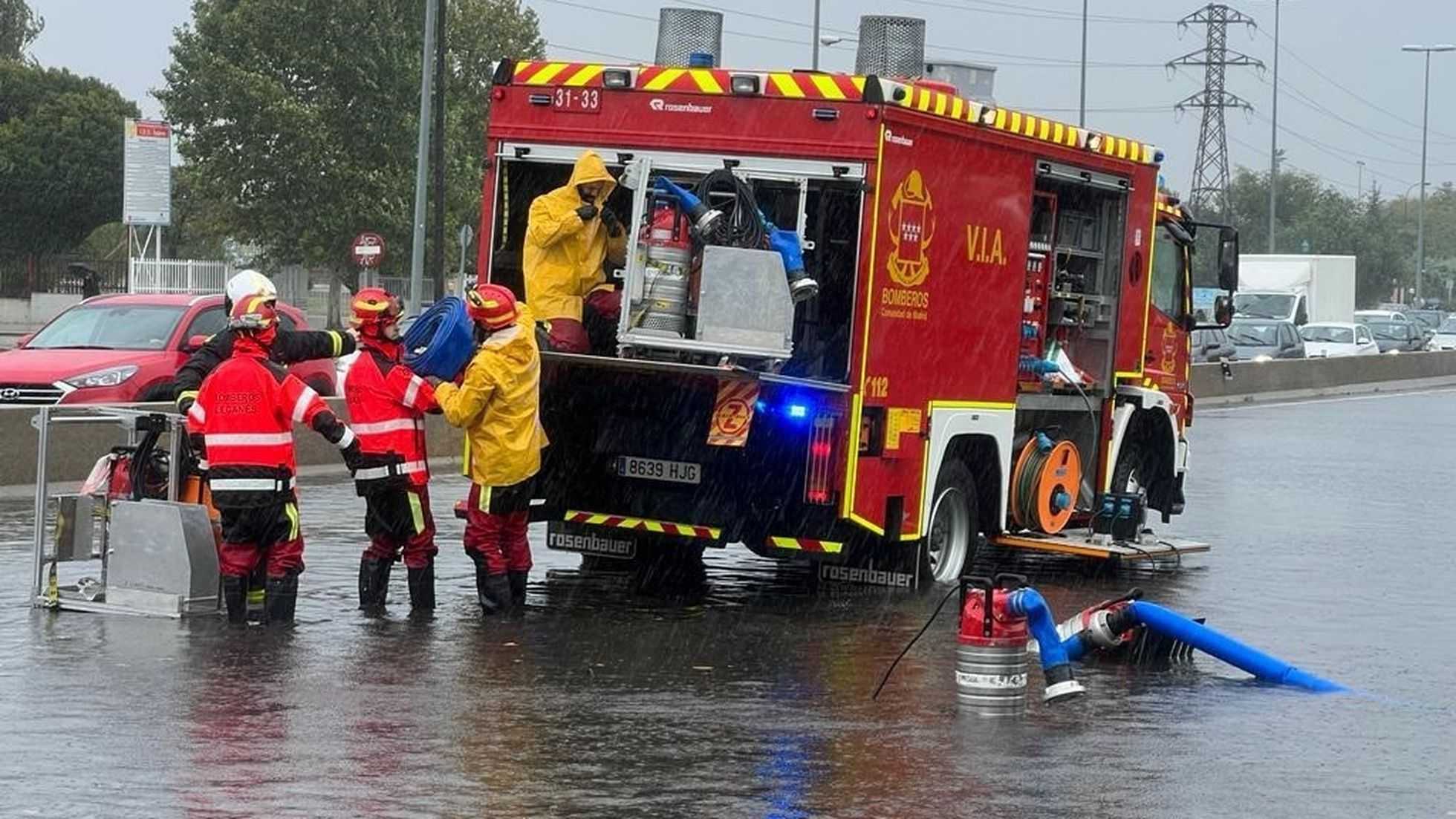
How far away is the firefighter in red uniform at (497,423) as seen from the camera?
11523mm

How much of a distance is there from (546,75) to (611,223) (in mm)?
1013

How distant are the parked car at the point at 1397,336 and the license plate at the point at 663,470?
48.4 m

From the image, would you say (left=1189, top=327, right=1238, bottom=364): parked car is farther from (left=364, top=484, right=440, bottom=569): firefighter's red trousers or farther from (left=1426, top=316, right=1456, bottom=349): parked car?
(left=364, top=484, right=440, bottom=569): firefighter's red trousers

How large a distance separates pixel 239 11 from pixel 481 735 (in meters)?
55.5

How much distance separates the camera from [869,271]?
12.2m

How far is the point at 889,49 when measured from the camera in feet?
45.6

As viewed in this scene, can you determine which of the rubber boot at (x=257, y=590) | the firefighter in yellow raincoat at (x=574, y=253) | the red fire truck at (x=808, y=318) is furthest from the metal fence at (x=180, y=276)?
the rubber boot at (x=257, y=590)

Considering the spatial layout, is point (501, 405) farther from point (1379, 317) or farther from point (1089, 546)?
point (1379, 317)

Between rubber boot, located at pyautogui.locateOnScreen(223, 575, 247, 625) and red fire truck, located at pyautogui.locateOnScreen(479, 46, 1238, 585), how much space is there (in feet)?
7.75

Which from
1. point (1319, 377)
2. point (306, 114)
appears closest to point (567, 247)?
point (1319, 377)

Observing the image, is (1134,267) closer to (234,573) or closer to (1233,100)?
(234,573)

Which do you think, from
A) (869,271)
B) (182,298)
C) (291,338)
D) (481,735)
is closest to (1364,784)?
(481,735)

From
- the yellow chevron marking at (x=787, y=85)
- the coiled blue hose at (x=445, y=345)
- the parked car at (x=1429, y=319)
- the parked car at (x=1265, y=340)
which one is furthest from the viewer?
the parked car at (x=1429, y=319)

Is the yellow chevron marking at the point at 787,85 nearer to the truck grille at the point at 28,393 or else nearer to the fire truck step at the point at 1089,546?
the fire truck step at the point at 1089,546
